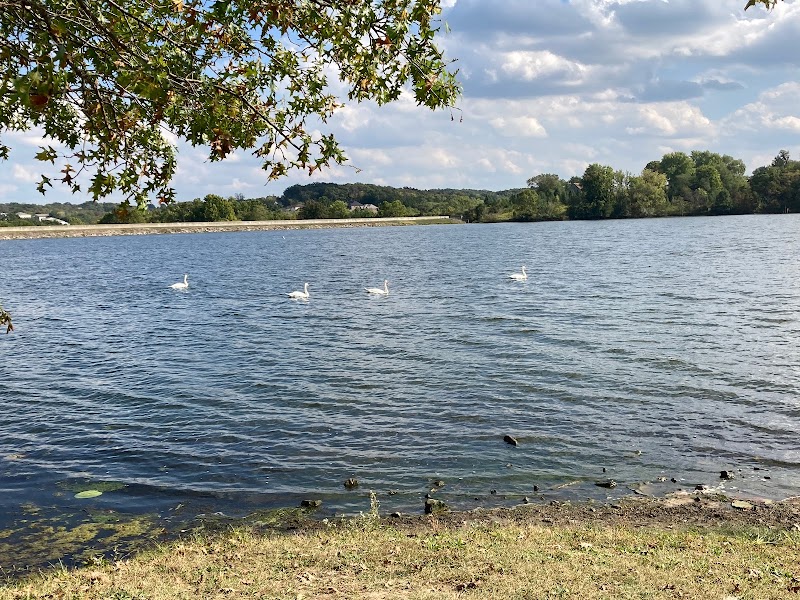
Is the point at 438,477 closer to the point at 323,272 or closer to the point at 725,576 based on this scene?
the point at 725,576

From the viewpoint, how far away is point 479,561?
9.06 m

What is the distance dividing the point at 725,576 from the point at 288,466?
914 centimetres

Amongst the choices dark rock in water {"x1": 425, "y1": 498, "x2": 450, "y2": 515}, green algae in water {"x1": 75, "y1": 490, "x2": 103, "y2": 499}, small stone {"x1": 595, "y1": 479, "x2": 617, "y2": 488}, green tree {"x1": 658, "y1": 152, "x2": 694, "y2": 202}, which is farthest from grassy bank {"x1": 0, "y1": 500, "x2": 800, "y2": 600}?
green tree {"x1": 658, "y1": 152, "x2": 694, "y2": 202}

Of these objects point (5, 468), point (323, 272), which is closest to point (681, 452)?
point (5, 468)

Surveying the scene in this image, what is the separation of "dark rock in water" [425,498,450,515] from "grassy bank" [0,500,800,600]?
1.16ft

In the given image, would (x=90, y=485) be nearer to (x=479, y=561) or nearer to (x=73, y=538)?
(x=73, y=538)

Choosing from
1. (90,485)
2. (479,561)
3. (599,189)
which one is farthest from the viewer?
(599,189)

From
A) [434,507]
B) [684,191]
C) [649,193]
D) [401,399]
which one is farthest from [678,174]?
[434,507]

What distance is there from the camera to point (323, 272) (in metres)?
68.4

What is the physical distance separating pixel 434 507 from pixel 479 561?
3.45m

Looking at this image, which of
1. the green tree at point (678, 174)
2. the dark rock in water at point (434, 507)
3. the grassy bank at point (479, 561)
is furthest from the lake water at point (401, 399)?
the green tree at point (678, 174)

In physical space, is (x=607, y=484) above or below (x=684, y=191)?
below

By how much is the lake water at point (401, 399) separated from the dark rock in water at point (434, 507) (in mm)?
351

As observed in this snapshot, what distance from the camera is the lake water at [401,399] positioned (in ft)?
46.1
